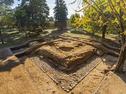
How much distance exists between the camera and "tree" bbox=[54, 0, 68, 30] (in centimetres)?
3766

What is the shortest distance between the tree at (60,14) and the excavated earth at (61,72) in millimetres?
17123

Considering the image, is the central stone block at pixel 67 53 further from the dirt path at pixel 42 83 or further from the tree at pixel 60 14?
the tree at pixel 60 14

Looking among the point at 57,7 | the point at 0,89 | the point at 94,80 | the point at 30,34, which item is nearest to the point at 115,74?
the point at 94,80

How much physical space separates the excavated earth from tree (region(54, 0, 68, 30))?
56.2ft

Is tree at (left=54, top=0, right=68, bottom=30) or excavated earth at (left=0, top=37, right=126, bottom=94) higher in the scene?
tree at (left=54, top=0, right=68, bottom=30)

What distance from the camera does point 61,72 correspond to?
52.0 ft

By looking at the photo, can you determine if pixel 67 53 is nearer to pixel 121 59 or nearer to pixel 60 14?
pixel 121 59

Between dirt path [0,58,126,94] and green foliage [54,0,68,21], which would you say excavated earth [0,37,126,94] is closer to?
dirt path [0,58,126,94]

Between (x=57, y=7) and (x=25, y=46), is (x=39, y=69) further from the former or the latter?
(x=57, y=7)

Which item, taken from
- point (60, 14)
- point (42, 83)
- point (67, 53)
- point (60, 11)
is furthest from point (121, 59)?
point (60, 14)

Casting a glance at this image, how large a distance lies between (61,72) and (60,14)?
23.7m

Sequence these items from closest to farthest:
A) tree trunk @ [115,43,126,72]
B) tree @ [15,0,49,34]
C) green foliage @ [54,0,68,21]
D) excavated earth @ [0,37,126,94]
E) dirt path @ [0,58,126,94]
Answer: dirt path @ [0,58,126,94] < excavated earth @ [0,37,126,94] < tree trunk @ [115,43,126,72] < tree @ [15,0,49,34] < green foliage @ [54,0,68,21]

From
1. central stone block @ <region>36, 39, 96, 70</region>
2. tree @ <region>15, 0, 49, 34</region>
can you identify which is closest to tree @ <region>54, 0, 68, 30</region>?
tree @ <region>15, 0, 49, 34</region>

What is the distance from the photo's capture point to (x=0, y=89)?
12898 millimetres
